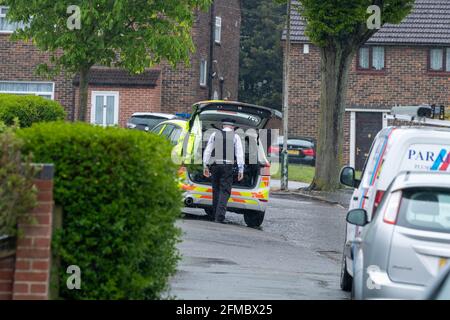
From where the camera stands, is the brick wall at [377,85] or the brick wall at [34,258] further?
the brick wall at [377,85]

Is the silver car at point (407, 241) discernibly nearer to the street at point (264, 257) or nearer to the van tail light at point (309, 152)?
the street at point (264, 257)

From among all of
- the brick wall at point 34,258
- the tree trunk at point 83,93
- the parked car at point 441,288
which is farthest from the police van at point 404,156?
the tree trunk at point 83,93

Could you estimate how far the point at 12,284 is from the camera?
769 centimetres

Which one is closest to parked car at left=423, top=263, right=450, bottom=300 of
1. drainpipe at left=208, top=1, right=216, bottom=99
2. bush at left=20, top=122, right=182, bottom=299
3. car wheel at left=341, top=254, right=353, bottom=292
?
bush at left=20, top=122, right=182, bottom=299

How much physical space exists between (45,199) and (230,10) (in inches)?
1604

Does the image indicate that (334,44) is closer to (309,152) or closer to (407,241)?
(309,152)

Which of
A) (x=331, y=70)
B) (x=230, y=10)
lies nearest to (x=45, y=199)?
(x=331, y=70)

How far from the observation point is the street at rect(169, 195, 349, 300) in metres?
10.7

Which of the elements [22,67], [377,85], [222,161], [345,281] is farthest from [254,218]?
[377,85]

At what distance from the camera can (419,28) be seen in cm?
4341

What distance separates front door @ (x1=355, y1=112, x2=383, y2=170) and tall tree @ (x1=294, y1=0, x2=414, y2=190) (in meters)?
15.4

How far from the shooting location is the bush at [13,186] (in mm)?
7469

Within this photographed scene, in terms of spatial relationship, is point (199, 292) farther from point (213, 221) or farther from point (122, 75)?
point (122, 75)

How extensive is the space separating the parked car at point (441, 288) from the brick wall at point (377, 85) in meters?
36.8
